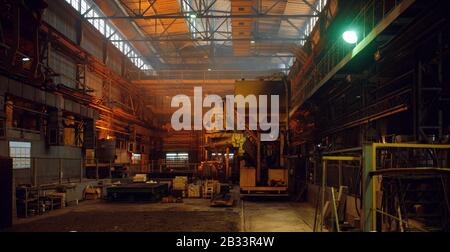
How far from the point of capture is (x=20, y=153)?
1384 cm

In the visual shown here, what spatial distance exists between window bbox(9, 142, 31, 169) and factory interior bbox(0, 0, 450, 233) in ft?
0.27

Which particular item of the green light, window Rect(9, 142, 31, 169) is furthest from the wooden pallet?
window Rect(9, 142, 31, 169)

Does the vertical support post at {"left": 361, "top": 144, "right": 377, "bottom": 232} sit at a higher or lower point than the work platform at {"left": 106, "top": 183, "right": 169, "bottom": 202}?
higher

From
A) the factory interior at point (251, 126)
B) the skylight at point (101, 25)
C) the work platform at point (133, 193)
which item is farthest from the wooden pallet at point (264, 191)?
the skylight at point (101, 25)

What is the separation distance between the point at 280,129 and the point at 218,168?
8176mm

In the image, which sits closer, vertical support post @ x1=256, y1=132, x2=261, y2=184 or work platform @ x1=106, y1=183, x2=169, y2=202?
work platform @ x1=106, y1=183, x2=169, y2=202

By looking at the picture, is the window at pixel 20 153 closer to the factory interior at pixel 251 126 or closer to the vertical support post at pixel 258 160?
the factory interior at pixel 251 126

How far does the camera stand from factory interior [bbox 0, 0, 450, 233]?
8234 mm

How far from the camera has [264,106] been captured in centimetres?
1805

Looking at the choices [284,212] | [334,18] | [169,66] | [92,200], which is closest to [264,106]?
[334,18]

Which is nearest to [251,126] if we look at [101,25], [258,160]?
[258,160]

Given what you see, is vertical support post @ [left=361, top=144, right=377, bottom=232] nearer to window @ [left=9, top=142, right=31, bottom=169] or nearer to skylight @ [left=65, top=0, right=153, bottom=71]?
window @ [left=9, top=142, right=31, bottom=169]

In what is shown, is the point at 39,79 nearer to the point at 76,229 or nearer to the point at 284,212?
the point at 76,229

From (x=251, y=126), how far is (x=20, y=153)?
32.3 feet
